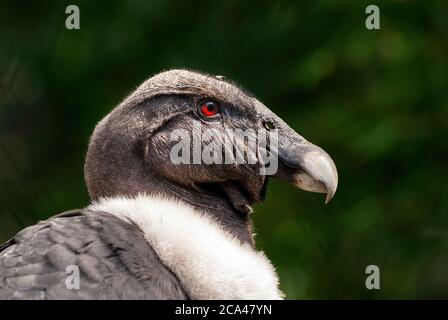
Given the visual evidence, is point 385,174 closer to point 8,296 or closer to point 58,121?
point 58,121

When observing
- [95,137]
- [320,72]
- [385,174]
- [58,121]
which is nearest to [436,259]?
[385,174]

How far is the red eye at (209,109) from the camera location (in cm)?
289

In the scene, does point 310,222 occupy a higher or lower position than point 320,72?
lower

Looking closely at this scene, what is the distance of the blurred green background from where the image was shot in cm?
505

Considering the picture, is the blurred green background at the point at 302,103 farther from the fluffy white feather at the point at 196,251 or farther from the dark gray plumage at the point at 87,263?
the dark gray plumage at the point at 87,263

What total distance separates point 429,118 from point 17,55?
7.20 feet

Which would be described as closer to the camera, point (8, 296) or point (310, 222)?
point (8, 296)

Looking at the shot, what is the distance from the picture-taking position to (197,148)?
9.29 ft

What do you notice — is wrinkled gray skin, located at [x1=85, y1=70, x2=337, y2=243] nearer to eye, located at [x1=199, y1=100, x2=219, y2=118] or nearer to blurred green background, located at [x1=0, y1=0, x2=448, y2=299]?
eye, located at [x1=199, y1=100, x2=219, y2=118]

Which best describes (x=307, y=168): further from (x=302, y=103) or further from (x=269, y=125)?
(x=302, y=103)

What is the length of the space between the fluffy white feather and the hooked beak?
0.26 meters

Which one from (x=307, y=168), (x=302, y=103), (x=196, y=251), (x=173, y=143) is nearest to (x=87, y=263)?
(x=196, y=251)

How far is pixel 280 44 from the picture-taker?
5336 millimetres
